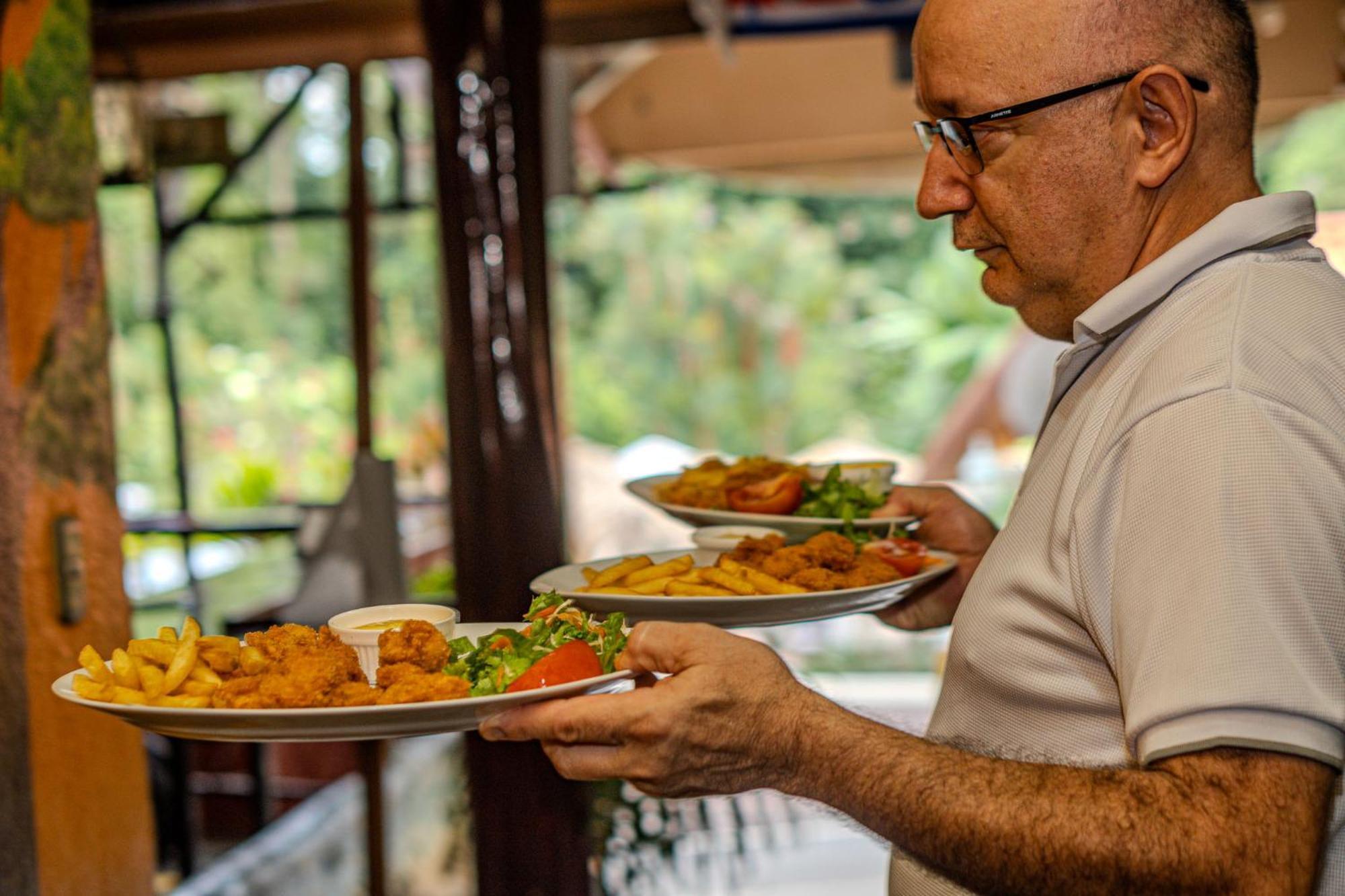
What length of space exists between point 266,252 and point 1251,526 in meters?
16.1

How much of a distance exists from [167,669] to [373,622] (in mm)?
214

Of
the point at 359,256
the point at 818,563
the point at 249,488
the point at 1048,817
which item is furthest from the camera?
the point at 249,488

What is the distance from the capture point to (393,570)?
411cm

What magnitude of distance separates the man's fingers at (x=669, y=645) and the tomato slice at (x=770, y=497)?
0.92 meters

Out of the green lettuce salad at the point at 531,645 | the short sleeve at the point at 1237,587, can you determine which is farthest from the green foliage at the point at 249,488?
the short sleeve at the point at 1237,587

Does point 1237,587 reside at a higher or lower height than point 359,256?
lower

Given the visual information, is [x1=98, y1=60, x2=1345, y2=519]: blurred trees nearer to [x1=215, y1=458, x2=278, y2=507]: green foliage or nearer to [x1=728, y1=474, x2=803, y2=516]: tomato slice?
[x1=215, y1=458, x2=278, y2=507]: green foliage

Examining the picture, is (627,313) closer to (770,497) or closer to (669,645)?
(770,497)

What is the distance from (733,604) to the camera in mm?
1564

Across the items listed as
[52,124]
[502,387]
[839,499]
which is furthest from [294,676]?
[502,387]

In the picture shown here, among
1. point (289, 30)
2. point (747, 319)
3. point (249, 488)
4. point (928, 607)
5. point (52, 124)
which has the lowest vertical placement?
point (249, 488)

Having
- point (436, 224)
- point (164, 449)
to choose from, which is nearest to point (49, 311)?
point (436, 224)

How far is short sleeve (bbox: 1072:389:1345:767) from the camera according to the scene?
103 cm

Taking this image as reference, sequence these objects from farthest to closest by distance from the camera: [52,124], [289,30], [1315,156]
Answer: [1315,156] → [289,30] → [52,124]
